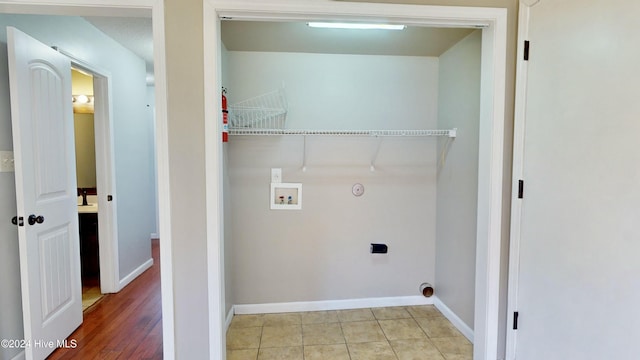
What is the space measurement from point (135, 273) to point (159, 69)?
2.93 metres

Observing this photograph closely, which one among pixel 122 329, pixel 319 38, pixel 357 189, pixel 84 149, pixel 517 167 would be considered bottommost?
pixel 122 329

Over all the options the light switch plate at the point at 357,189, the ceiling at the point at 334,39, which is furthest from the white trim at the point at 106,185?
the light switch plate at the point at 357,189

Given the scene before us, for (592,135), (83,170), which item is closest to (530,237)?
(592,135)

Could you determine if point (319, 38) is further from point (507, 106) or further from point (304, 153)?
point (507, 106)

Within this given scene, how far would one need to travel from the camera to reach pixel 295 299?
283 centimetres

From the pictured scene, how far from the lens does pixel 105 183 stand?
3.16 meters

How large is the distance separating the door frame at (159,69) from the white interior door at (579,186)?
6.27ft

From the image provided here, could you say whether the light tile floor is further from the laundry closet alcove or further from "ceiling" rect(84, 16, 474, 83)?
"ceiling" rect(84, 16, 474, 83)

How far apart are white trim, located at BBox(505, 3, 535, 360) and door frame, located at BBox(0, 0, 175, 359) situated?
6.21 ft

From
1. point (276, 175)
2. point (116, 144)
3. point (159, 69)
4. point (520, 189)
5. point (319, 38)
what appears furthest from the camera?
point (116, 144)

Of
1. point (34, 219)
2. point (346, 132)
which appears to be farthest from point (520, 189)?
point (34, 219)

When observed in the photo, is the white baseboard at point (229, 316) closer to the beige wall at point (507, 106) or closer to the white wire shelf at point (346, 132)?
the white wire shelf at point (346, 132)

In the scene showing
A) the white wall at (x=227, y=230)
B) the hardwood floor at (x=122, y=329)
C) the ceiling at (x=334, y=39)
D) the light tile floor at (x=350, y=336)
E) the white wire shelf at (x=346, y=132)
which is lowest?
the hardwood floor at (x=122, y=329)

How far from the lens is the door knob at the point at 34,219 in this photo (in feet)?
6.50
